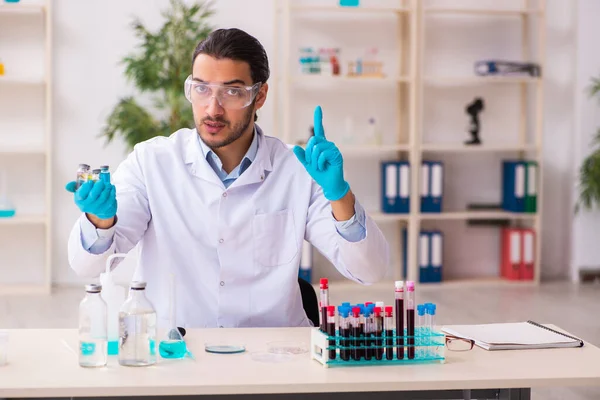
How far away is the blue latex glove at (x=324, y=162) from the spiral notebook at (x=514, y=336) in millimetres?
436

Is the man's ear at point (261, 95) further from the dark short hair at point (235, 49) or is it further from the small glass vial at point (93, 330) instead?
the small glass vial at point (93, 330)

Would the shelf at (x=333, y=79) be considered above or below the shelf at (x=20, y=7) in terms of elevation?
below

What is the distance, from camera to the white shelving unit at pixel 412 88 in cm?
576

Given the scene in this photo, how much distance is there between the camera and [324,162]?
2.12m

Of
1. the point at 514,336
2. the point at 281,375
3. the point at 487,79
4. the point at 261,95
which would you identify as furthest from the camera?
the point at 487,79

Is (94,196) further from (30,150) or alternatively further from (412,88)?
(412,88)

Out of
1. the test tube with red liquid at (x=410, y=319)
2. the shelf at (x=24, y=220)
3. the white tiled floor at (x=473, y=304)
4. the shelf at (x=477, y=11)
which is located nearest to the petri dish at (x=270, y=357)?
the test tube with red liquid at (x=410, y=319)

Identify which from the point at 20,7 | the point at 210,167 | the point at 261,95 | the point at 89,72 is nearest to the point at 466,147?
the point at 89,72

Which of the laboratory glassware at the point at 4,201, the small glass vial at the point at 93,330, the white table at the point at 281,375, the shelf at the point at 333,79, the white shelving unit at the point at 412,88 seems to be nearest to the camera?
the white table at the point at 281,375

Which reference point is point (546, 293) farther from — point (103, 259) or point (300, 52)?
point (103, 259)

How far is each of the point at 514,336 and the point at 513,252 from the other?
402cm

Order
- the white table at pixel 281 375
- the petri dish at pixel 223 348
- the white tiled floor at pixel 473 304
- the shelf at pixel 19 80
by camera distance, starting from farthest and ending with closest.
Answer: the shelf at pixel 19 80 < the white tiled floor at pixel 473 304 < the petri dish at pixel 223 348 < the white table at pixel 281 375

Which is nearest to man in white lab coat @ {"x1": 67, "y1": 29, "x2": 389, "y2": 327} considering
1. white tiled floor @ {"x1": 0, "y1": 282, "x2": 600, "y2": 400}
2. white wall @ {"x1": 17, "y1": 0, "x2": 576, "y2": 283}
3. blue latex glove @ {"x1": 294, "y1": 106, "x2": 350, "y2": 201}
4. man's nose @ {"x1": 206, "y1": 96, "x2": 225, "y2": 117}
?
man's nose @ {"x1": 206, "y1": 96, "x2": 225, "y2": 117}

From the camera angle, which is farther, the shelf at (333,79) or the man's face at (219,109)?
the shelf at (333,79)
